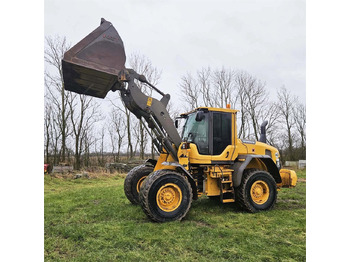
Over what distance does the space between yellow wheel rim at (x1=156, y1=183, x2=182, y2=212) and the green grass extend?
36 centimetres

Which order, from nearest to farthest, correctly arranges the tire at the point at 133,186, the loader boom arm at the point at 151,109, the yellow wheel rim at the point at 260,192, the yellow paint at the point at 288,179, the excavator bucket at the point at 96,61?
the excavator bucket at the point at 96,61
the loader boom arm at the point at 151,109
the yellow wheel rim at the point at 260,192
the tire at the point at 133,186
the yellow paint at the point at 288,179

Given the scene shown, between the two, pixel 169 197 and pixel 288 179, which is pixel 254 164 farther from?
pixel 169 197

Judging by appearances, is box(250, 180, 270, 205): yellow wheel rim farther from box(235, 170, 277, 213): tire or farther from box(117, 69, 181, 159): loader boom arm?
box(117, 69, 181, 159): loader boom arm

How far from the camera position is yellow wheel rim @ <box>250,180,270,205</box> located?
599cm

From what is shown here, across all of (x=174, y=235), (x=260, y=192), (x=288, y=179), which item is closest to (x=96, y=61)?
(x=174, y=235)

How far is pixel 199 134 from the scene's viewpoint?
243 inches

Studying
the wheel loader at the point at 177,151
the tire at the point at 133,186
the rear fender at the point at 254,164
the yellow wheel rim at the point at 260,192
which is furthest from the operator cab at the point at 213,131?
the tire at the point at 133,186

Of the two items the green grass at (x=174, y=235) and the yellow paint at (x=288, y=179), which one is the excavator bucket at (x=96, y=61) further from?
the yellow paint at (x=288, y=179)

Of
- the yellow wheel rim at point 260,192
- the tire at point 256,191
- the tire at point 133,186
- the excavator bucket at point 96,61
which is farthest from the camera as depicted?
the tire at point 133,186

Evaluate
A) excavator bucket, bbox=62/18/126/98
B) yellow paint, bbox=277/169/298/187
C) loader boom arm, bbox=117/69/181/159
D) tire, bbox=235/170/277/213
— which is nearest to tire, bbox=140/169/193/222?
loader boom arm, bbox=117/69/181/159

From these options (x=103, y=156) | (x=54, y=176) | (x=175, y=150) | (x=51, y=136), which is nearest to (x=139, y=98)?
(x=175, y=150)

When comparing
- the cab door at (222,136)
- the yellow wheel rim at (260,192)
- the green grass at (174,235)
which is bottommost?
the green grass at (174,235)

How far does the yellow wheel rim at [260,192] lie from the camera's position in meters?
5.99

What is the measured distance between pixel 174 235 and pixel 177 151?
2.15 m
